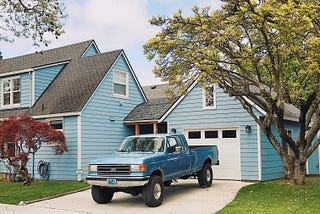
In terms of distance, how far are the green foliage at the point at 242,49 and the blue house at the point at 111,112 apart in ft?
7.49

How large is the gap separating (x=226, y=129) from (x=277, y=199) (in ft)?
19.9

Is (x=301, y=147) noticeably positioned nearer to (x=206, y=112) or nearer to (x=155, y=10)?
(x=206, y=112)

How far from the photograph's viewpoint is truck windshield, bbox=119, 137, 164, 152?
12.0 meters

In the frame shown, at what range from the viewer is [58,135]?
16500 mm

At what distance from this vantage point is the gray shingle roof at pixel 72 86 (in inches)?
731

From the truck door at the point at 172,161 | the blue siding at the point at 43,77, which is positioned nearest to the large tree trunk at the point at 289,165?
the truck door at the point at 172,161

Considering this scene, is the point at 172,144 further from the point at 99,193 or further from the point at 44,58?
the point at 44,58

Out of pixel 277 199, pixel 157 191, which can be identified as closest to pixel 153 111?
pixel 157 191

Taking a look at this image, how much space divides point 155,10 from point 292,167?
23.3 feet

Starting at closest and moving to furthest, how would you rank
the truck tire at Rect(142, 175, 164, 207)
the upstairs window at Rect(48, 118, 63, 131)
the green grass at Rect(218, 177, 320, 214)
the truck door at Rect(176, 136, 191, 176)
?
the green grass at Rect(218, 177, 320, 214)
the truck tire at Rect(142, 175, 164, 207)
the truck door at Rect(176, 136, 191, 176)
the upstairs window at Rect(48, 118, 63, 131)

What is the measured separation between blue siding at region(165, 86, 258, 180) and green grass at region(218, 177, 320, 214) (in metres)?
2.37

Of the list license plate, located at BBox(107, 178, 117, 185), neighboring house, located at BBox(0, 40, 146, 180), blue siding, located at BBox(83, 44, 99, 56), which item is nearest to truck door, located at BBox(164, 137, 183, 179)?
license plate, located at BBox(107, 178, 117, 185)

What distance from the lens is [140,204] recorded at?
11.5 meters

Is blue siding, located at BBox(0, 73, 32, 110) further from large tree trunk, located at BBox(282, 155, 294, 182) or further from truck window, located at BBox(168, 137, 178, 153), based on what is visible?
large tree trunk, located at BBox(282, 155, 294, 182)
